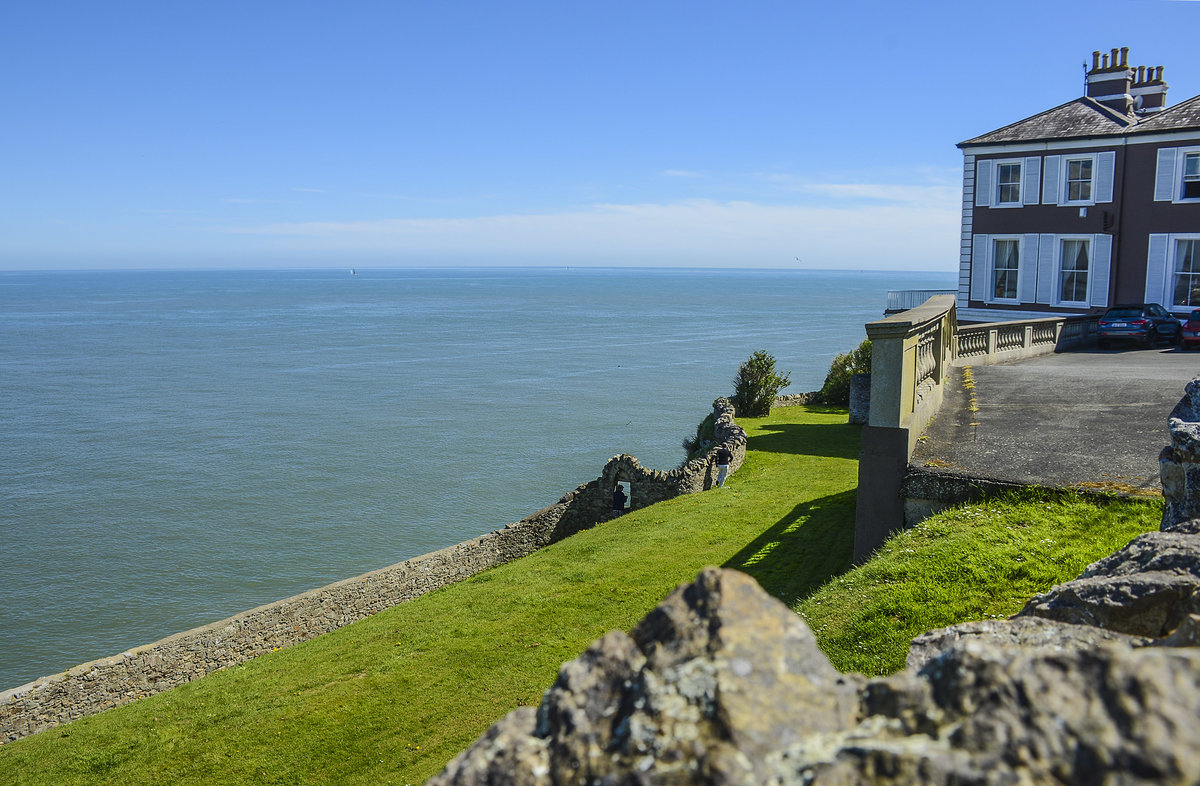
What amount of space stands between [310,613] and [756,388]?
23502mm

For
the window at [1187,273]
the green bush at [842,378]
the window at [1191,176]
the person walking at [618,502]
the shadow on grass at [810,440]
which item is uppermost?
the window at [1191,176]

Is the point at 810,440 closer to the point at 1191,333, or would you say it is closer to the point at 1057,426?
the point at 1191,333

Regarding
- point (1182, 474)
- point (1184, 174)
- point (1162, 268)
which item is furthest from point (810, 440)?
point (1182, 474)

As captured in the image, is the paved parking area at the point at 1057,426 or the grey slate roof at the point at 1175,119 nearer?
the paved parking area at the point at 1057,426

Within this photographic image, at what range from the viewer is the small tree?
131 feet

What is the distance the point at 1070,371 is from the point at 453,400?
54.3 m

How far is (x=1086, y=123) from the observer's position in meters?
35.8

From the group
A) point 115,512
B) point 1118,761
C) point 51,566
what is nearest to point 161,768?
point 1118,761

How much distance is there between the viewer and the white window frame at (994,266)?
1457 inches

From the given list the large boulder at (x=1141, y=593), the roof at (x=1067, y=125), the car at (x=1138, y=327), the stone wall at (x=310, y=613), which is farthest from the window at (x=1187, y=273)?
the large boulder at (x=1141, y=593)

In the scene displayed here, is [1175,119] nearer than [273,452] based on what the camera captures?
Yes

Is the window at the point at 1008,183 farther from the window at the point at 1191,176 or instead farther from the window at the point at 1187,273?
the window at the point at 1187,273

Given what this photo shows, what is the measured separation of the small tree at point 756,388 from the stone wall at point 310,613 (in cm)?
677

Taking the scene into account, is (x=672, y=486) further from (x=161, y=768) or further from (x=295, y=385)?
(x=295, y=385)
